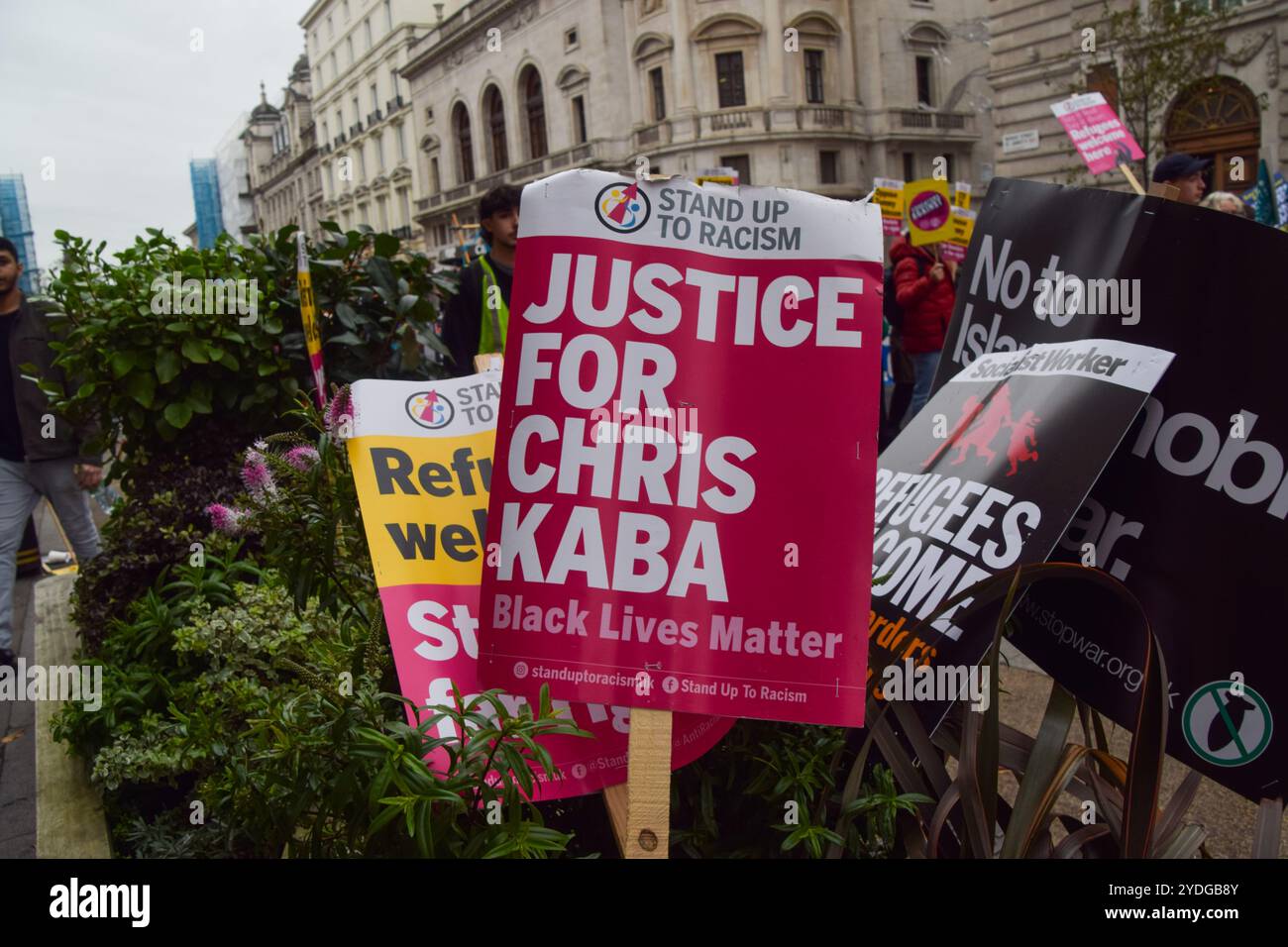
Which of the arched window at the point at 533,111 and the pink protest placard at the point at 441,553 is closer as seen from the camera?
the pink protest placard at the point at 441,553

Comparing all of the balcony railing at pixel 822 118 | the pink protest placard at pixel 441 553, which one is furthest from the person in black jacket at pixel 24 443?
the balcony railing at pixel 822 118

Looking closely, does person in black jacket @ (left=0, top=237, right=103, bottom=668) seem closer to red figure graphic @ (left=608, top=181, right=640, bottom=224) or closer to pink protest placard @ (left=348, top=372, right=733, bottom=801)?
pink protest placard @ (left=348, top=372, right=733, bottom=801)

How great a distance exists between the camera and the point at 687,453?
1553mm

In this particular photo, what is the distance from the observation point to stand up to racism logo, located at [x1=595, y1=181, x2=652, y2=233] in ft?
5.26

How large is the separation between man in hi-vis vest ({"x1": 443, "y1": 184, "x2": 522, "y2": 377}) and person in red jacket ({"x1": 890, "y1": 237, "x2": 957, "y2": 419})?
14.4 ft

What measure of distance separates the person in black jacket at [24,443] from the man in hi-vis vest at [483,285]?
5.60ft

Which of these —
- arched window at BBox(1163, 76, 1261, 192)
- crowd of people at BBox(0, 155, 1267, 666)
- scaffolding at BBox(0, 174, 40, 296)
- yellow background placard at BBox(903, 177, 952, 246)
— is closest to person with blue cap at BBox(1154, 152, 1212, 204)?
crowd of people at BBox(0, 155, 1267, 666)

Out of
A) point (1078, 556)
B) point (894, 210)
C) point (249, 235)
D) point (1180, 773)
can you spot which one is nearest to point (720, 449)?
point (1078, 556)

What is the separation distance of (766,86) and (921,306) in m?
35.6

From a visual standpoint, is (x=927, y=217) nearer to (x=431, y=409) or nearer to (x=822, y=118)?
(x=431, y=409)

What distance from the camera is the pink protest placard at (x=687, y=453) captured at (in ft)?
4.99

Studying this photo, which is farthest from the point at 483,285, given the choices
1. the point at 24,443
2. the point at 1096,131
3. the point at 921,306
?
the point at 1096,131

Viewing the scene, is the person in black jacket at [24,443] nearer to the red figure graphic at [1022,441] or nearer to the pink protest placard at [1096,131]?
the red figure graphic at [1022,441]
